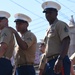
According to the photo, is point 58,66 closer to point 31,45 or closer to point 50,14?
point 50,14

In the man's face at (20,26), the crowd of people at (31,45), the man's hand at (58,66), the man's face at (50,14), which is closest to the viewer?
the man's hand at (58,66)

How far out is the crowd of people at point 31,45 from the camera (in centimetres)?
432

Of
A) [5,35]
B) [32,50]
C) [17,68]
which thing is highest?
[5,35]

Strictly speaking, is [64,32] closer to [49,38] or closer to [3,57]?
[49,38]

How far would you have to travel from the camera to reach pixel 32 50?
5.18 m

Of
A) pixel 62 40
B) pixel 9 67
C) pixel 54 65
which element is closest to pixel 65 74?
pixel 54 65

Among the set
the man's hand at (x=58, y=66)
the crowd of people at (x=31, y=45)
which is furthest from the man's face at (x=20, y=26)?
the man's hand at (x=58, y=66)

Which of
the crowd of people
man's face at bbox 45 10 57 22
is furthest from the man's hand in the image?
man's face at bbox 45 10 57 22

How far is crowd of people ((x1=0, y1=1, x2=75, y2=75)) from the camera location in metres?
4.32

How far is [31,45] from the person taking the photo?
16.9 feet

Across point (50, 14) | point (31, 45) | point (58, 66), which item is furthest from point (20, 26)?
point (58, 66)

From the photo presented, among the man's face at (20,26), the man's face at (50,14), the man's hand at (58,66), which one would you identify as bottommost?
the man's hand at (58,66)

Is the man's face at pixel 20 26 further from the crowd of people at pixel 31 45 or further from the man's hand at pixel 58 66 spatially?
the man's hand at pixel 58 66

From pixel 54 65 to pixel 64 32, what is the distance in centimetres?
53
